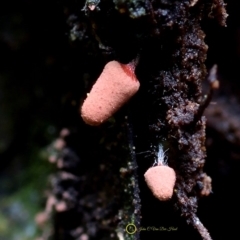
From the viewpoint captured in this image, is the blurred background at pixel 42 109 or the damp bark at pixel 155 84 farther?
the blurred background at pixel 42 109

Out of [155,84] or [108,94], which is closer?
[108,94]

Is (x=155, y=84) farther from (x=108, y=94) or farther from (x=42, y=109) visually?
(x=42, y=109)

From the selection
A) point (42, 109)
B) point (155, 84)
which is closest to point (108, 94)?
point (155, 84)

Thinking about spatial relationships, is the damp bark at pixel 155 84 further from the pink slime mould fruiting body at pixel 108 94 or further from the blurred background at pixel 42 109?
the blurred background at pixel 42 109

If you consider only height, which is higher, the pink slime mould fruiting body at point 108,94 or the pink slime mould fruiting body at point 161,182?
the pink slime mould fruiting body at point 108,94

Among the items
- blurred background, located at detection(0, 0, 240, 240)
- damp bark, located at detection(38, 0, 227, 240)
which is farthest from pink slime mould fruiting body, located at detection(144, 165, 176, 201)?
blurred background, located at detection(0, 0, 240, 240)

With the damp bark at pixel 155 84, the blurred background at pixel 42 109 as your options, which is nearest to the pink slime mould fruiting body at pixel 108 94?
the damp bark at pixel 155 84

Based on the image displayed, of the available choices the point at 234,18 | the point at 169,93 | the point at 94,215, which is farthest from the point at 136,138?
the point at 234,18
